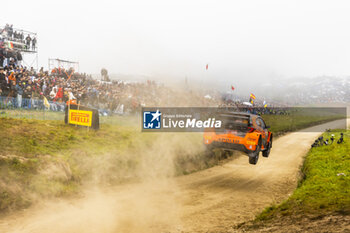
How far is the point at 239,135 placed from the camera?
370 inches

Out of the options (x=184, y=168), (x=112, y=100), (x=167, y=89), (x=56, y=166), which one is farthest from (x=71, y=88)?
(x=184, y=168)

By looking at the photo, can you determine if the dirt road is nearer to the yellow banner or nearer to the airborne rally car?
the airborne rally car

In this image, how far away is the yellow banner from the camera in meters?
17.7

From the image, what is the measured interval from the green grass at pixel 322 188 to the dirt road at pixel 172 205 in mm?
1294

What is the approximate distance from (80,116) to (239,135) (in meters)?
12.3

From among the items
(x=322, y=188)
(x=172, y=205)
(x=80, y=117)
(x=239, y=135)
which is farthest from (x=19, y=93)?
(x=322, y=188)

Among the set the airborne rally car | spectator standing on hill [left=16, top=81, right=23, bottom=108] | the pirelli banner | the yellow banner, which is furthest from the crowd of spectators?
the airborne rally car

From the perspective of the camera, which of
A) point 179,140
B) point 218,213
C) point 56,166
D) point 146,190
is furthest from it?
point 179,140

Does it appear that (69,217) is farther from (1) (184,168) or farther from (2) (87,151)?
(1) (184,168)

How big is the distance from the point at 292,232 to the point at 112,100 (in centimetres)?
1847

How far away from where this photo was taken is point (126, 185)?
632 inches

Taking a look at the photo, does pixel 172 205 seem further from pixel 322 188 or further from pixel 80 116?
pixel 80 116

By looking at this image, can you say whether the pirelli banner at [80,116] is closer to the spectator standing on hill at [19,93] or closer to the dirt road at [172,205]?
the spectator standing on hill at [19,93]

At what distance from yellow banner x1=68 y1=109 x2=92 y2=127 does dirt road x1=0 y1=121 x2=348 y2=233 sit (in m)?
5.40
